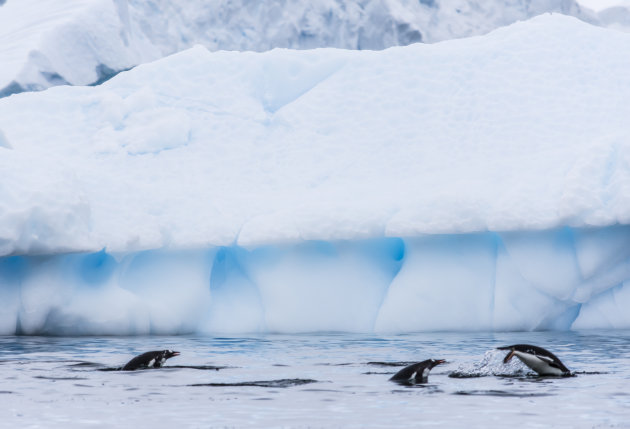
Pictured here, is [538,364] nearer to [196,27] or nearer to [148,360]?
[148,360]

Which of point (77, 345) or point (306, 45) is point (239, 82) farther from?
point (306, 45)

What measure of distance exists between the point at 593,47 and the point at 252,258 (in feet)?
19.6

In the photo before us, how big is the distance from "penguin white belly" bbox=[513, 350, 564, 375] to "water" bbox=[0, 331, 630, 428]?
0.10 meters

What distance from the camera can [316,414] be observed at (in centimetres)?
476

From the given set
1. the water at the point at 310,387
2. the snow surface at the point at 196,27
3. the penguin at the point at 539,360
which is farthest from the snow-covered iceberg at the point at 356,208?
the snow surface at the point at 196,27

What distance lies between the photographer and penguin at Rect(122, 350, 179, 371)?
23.1ft

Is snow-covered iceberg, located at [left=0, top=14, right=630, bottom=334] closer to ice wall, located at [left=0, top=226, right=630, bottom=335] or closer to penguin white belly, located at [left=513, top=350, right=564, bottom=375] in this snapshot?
ice wall, located at [left=0, top=226, right=630, bottom=335]

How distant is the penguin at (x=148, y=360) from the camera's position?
23.1 ft

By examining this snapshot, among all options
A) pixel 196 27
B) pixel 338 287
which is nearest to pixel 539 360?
pixel 338 287

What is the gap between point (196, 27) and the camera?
25891 millimetres

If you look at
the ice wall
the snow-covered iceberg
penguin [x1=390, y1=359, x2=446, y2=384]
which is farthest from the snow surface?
penguin [x1=390, y1=359, x2=446, y2=384]

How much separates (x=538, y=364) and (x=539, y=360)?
3cm

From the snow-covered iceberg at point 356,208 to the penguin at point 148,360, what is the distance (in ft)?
11.5

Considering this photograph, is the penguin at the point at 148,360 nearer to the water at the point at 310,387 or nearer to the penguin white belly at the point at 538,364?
the water at the point at 310,387
